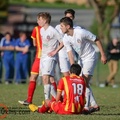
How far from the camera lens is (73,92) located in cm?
1517

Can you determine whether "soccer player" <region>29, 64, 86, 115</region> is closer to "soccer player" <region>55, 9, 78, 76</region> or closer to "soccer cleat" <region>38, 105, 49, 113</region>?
"soccer cleat" <region>38, 105, 49, 113</region>

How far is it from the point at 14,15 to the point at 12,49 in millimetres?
37502

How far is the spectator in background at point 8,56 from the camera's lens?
27.5 metres

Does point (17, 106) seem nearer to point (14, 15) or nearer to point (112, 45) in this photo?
point (112, 45)

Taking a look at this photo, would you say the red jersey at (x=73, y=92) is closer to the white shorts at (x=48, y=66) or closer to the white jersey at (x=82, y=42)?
the white jersey at (x=82, y=42)

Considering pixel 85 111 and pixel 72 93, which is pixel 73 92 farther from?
pixel 85 111

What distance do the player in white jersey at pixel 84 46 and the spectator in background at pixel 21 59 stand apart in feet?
34.3

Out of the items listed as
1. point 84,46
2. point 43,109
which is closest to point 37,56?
point 84,46

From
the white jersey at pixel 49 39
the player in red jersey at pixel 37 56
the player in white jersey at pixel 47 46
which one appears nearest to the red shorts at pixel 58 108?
the player in white jersey at pixel 47 46

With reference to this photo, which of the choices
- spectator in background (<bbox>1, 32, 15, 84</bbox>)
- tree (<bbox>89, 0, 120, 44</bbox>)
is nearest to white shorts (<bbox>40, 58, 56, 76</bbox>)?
spectator in background (<bbox>1, 32, 15, 84</bbox>)

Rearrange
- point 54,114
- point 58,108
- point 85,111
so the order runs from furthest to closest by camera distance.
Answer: point 85,111
point 54,114
point 58,108

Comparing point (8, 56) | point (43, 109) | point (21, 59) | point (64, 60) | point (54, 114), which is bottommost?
point (54, 114)

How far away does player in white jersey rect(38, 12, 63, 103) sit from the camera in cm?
1736

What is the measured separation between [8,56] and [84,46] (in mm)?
11155
